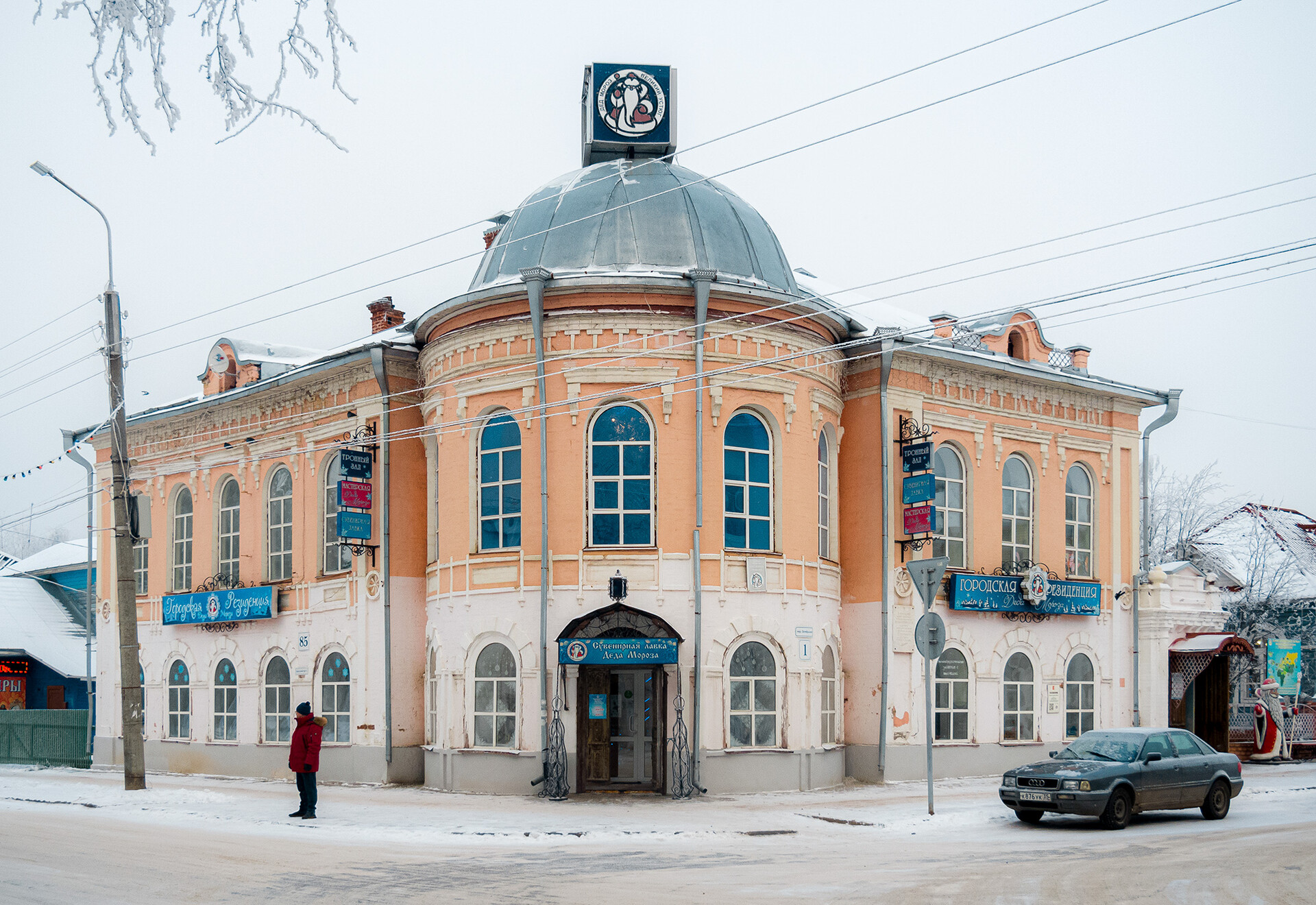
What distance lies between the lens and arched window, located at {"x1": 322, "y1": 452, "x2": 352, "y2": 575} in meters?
25.8

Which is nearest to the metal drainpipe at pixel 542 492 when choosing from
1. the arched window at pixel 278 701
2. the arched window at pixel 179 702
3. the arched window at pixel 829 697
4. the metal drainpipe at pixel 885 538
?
the arched window at pixel 829 697

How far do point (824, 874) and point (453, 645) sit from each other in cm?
1076

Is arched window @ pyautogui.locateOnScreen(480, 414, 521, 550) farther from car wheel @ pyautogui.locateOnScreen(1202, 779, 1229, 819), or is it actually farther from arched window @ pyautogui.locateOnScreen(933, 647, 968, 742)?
car wheel @ pyautogui.locateOnScreen(1202, 779, 1229, 819)

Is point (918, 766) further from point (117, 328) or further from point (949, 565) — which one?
point (117, 328)

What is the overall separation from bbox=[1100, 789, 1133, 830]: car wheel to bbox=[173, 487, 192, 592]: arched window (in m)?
20.5

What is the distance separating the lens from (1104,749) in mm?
17672

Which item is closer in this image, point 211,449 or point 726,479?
point 726,479

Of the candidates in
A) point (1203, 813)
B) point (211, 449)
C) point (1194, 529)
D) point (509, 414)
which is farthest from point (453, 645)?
point (1194, 529)

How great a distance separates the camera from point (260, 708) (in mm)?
26953

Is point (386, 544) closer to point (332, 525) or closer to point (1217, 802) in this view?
point (332, 525)

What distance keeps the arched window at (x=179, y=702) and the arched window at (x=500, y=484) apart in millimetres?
10562

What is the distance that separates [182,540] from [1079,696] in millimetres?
19764

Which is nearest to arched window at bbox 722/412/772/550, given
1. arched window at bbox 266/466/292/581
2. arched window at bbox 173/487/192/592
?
arched window at bbox 266/466/292/581

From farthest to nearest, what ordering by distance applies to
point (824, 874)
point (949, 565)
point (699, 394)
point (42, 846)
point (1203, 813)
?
point (949, 565), point (699, 394), point (1203, 813), point (42, 846), point (824, 874)
